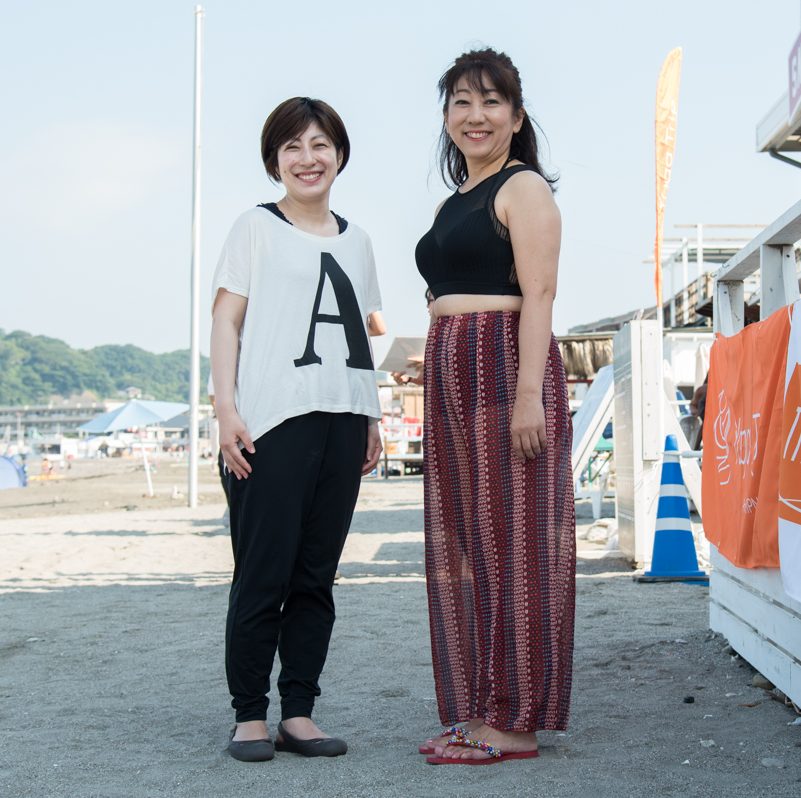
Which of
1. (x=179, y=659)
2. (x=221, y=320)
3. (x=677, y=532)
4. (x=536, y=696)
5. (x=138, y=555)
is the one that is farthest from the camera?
(x=138, y=555)

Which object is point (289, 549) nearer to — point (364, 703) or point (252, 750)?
point (252, 750)

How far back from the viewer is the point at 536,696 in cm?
304

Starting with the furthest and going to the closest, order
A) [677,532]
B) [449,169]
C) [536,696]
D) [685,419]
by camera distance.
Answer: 1. [685,419]
2. [677,532]
3. [449,169]
4. [536,696]

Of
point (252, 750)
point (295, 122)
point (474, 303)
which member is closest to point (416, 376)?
point (474, 303)

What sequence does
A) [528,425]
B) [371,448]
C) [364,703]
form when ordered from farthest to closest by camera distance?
[364,703] → [371,448] → [528,425]

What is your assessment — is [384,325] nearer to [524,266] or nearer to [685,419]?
[524,266]

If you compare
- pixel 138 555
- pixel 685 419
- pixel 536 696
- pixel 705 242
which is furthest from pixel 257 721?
pixel 705 242

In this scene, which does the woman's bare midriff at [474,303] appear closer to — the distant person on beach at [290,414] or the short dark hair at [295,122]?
the distant person on beach at [290,414]

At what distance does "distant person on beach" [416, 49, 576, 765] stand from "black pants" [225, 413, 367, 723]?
0.29 m

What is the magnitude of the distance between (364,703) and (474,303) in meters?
1.60

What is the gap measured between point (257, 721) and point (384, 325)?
1299 millimetres

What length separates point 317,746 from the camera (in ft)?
10.4

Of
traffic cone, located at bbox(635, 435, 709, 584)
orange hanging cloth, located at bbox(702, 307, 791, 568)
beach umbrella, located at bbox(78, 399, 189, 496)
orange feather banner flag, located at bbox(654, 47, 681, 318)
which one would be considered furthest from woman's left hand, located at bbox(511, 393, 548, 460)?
beach umbrella, located at bbox(78, 399, 189, 496)

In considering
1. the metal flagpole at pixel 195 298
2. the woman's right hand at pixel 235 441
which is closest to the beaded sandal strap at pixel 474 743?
the woman's right hand at pixel 235 441
